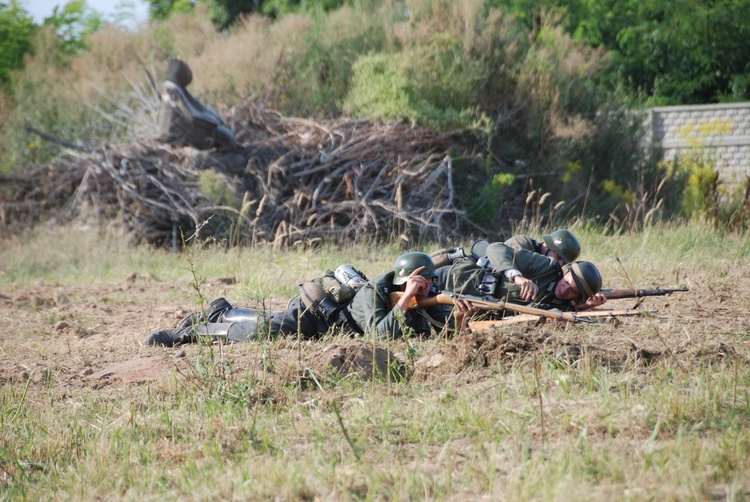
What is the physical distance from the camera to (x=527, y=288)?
5422mm

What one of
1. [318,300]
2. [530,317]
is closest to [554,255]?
[530,317]

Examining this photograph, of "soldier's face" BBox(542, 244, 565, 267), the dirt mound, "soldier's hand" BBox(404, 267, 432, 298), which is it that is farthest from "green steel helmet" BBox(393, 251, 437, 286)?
"soldier's face" BBox(542, 244, 565, 267)

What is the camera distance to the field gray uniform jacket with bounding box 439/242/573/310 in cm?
570


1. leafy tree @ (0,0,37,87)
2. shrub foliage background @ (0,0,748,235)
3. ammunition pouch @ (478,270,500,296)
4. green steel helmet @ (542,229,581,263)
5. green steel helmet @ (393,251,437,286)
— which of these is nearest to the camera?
green steel helmet @ (393,251,437,286)

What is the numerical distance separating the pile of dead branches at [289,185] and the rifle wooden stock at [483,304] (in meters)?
5.13

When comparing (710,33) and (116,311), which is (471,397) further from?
(710,33)

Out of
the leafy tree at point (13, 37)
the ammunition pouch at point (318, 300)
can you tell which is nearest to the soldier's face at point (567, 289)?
the ammunition pouch at point (318, 300)

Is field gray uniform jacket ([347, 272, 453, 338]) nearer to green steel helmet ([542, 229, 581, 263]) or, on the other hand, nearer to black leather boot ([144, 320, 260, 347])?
black leather boot ([144, 320, 260, 347])

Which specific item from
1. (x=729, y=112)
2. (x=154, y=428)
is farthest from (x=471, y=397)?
(x=729, y=112)

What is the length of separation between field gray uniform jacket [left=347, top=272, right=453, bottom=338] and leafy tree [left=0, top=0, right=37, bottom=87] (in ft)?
58.1

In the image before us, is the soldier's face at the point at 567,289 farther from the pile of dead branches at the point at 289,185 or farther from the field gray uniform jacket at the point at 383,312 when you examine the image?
→ the pile of dead branches at the point at 289,185

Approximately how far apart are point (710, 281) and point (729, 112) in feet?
44.2

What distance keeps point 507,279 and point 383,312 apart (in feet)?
Result: 3.08

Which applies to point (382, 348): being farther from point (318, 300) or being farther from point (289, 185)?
point (289, 185)
